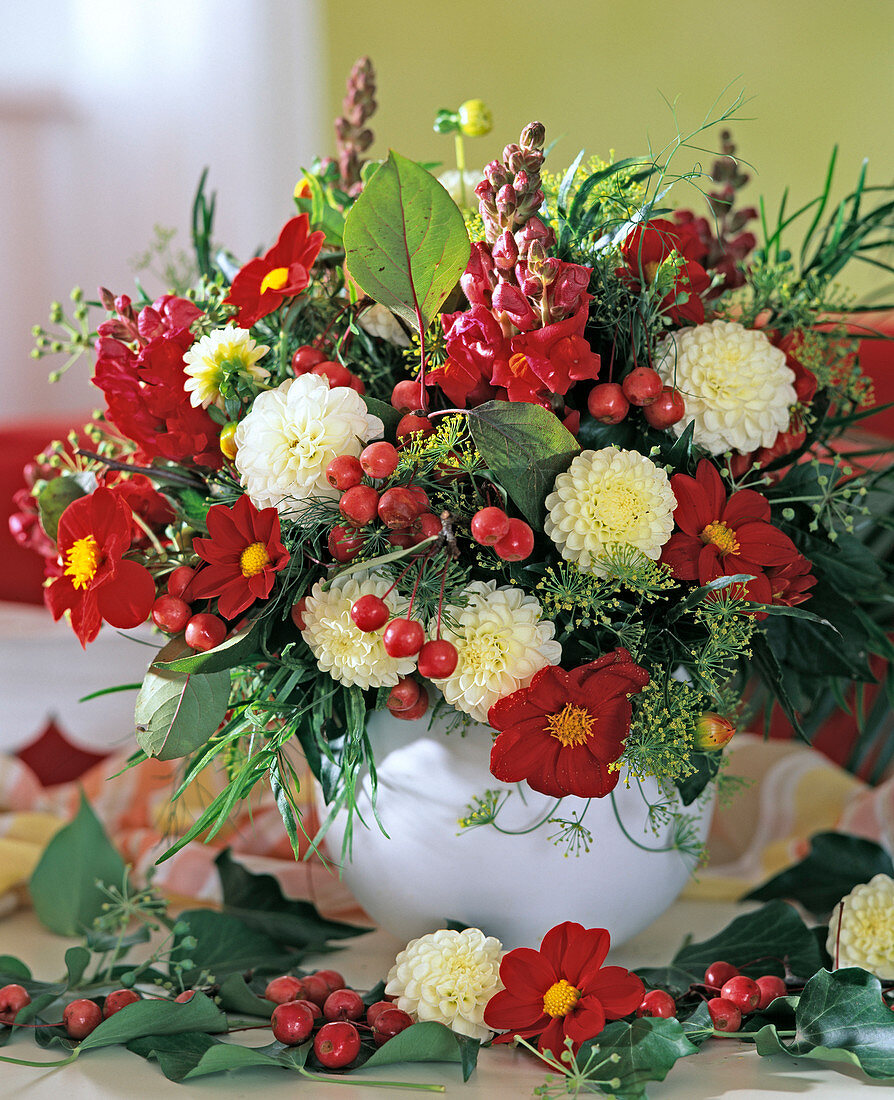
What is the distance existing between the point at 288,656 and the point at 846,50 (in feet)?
5.51

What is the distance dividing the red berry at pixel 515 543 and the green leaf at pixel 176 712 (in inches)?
6.0

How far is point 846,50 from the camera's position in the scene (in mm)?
1742

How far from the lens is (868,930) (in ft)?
1.87

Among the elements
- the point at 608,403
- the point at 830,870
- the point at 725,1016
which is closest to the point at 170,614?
the point at 608,403

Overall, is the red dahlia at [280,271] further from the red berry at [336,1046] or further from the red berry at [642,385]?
the red berry at [336,1046]

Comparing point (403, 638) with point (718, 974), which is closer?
point (403, 638)

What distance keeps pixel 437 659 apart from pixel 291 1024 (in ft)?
0.66

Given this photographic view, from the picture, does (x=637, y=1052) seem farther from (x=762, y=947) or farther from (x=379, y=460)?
(x=379, y=460)

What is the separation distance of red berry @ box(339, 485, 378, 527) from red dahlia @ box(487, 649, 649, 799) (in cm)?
11

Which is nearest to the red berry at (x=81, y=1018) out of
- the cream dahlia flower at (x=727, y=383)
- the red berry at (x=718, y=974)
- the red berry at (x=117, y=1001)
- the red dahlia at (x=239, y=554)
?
the red berry at (x=117, y=1001)

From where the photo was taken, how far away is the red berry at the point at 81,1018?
1.72 feet

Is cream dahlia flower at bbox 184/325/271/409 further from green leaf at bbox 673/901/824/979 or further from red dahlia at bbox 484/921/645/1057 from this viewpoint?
green leaf at bbox 673/901/824/979

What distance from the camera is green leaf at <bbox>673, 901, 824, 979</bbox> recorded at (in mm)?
597

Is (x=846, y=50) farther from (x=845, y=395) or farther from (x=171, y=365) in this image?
(x=171, y=365)
